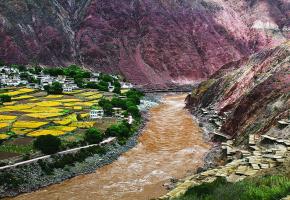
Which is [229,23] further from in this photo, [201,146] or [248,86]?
[201,146]

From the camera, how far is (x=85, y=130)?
→ 51.3 m

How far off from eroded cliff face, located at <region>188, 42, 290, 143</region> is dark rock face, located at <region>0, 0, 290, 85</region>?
55448 millimetres

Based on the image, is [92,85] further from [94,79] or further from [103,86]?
[94,79]

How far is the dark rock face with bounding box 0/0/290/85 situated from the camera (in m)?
128

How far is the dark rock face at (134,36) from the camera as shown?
128m

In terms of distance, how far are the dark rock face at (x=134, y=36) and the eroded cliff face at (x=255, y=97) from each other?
5545 cm

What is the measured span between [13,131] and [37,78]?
5479 centimetres

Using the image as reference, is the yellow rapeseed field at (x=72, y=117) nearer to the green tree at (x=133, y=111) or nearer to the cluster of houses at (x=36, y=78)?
the green tree at (x=133, y=111)

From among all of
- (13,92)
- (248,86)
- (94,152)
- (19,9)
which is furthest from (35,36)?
(94,152)

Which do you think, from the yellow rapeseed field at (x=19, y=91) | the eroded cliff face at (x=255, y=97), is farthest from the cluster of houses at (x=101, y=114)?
the yellow rapeseed field at (x=19, y=91)

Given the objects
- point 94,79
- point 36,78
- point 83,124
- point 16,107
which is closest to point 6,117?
point 16,107

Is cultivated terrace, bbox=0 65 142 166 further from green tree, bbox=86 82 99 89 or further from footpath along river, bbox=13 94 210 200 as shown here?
footpath along river, bbox=13 94 210 200

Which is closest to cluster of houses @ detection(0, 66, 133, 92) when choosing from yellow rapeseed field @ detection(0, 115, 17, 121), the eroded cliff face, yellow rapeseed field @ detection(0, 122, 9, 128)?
the eroded cliff face

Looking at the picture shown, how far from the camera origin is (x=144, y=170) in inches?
1628
